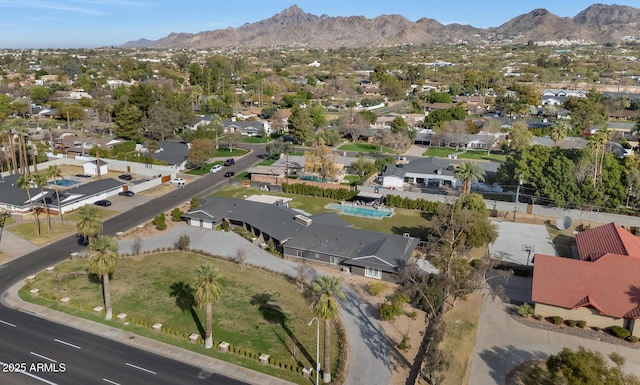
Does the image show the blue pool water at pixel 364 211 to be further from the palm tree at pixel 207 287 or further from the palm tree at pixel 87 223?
the palm tree at pixel 207 287

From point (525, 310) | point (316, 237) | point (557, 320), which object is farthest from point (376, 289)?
point (557, 320)

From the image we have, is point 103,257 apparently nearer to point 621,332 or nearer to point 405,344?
point 405,344

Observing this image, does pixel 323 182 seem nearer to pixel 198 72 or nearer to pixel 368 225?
pixel 368 225

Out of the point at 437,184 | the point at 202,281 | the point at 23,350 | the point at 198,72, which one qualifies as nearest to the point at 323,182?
the point at 437,184

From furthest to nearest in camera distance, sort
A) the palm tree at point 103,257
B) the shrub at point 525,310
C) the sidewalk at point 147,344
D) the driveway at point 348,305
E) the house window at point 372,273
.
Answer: the house window at point 372,273, the shrub at point 525,310, the palm tree at point 103,257, the driveway at point 348,305, the sidewalk at point 147,344

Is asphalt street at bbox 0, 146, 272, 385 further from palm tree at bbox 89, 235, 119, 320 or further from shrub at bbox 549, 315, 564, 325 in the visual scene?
shrub at bbox 549, 315, 564, 325

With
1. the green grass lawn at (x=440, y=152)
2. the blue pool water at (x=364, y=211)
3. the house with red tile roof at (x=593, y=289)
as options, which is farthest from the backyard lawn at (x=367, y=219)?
the green grass lawn at (x=440, y=152)
